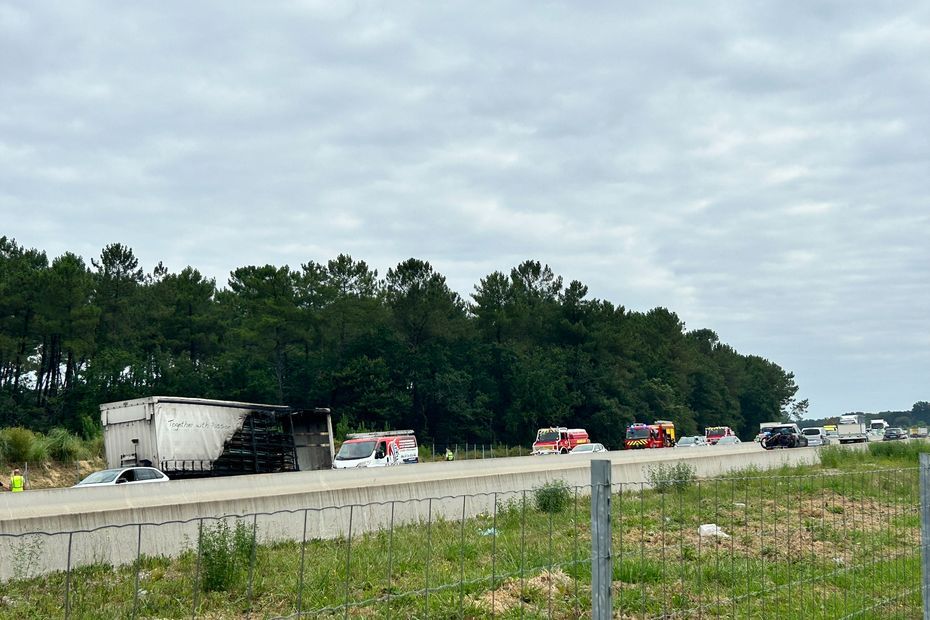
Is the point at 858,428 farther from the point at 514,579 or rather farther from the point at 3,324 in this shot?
the point at 514,579

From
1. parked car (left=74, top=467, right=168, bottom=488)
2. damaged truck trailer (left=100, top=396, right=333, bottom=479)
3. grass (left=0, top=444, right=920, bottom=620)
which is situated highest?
damaged truck trailer (left=100, top=396, right=333, bottom=479)

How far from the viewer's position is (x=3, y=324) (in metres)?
81.4

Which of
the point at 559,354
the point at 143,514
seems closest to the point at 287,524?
the point at 143,514

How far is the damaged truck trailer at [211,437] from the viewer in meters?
32.5

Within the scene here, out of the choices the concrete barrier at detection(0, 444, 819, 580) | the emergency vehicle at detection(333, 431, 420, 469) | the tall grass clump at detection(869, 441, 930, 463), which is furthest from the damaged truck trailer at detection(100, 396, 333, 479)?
the tall grass clump at detection(869, 441, 930, 463)

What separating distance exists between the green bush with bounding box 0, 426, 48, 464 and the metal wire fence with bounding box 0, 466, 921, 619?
29.6 meters

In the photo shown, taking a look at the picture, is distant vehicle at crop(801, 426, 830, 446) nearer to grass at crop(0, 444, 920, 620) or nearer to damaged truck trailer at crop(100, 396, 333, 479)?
damaged truck trailer at crop(100, 396, 333, 479)

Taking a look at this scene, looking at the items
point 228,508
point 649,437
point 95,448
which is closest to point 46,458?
point 95,448

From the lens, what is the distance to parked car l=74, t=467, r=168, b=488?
2494 cm

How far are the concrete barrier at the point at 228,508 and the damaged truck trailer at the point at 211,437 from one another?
899cm

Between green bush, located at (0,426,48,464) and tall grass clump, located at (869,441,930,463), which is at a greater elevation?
green bush, located at (0,426,48,464)

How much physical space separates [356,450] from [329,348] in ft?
193

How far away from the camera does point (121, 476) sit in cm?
2622

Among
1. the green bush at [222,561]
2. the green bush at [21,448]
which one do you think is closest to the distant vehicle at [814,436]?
the green bush at [21,448]
